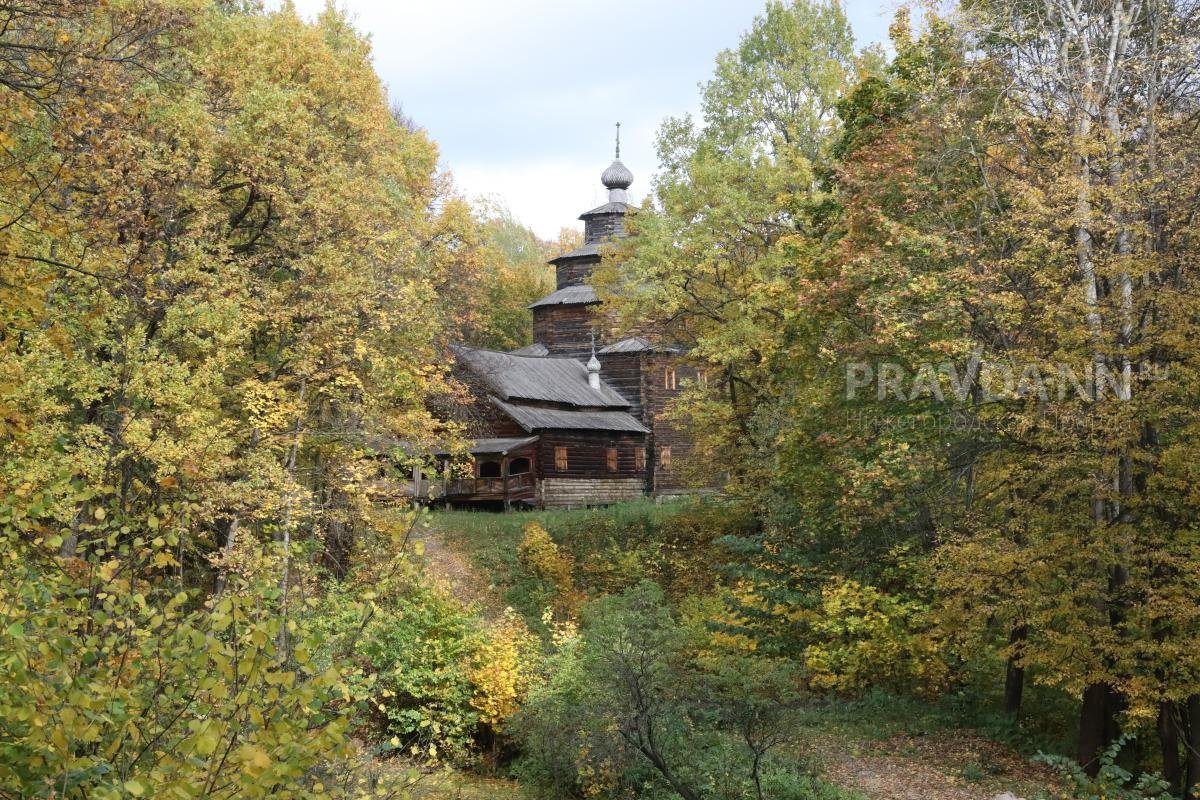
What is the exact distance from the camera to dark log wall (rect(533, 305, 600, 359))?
4884 centimetres

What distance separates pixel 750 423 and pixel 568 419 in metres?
14.1

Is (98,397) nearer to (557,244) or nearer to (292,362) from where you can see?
(292,362)

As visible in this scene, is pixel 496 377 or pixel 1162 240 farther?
pixel 496 377

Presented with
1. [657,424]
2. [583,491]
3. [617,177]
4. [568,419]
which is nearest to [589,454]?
[583,491]

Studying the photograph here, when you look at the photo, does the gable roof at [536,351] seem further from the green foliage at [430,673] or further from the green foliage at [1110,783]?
the green foliage at [1110,783]

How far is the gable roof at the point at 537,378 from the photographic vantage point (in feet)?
126

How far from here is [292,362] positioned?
1891 centimetres

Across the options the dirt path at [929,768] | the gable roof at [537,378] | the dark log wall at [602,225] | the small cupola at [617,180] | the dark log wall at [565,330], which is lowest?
the dirt path at [929,768]

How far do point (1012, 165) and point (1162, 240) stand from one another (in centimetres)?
295

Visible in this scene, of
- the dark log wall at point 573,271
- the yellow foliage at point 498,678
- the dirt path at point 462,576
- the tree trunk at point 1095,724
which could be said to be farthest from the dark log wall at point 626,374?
the tree trunk at point 1095,724

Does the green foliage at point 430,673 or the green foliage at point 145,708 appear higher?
the green foliage at point 145,708

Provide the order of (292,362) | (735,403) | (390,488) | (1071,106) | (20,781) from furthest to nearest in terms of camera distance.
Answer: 1. (735,403)
2. (390,488)
3. (292,362)
4. (1071,106)
5. (20,781)

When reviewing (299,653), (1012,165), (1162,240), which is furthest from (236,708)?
(1012,165)

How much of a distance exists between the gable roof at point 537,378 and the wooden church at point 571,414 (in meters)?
0.07
